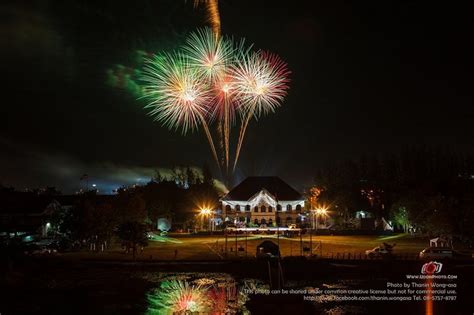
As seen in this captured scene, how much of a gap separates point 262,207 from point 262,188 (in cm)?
322

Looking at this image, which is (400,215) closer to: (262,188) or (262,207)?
Result: (262,207)

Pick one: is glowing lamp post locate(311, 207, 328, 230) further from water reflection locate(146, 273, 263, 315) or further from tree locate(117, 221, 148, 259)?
water reflection locate(146, 273, 263, 315)

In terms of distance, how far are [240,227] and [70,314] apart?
4503 centimetres

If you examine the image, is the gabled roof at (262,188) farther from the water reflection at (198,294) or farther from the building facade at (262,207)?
the water reflection at (198,294)

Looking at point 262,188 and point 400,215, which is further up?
point 262,188

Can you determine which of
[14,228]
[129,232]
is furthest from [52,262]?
[14,228]

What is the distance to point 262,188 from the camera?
7156cm

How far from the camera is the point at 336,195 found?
68.6 meters

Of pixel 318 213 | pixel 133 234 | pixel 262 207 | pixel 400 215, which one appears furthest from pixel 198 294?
pixel 262 207

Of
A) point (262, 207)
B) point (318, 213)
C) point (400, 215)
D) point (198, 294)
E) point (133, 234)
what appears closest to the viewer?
point (198, 294)

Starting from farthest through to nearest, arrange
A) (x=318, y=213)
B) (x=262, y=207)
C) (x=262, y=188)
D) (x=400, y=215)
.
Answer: (x=262, y=188)
(x=262, y=207)
(x=318, y=213)
(x=400, y=215)

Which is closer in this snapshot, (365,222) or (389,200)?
(365,222)

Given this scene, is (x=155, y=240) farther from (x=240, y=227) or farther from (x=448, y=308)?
(x=448, y=308)

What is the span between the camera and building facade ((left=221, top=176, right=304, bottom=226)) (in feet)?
229
